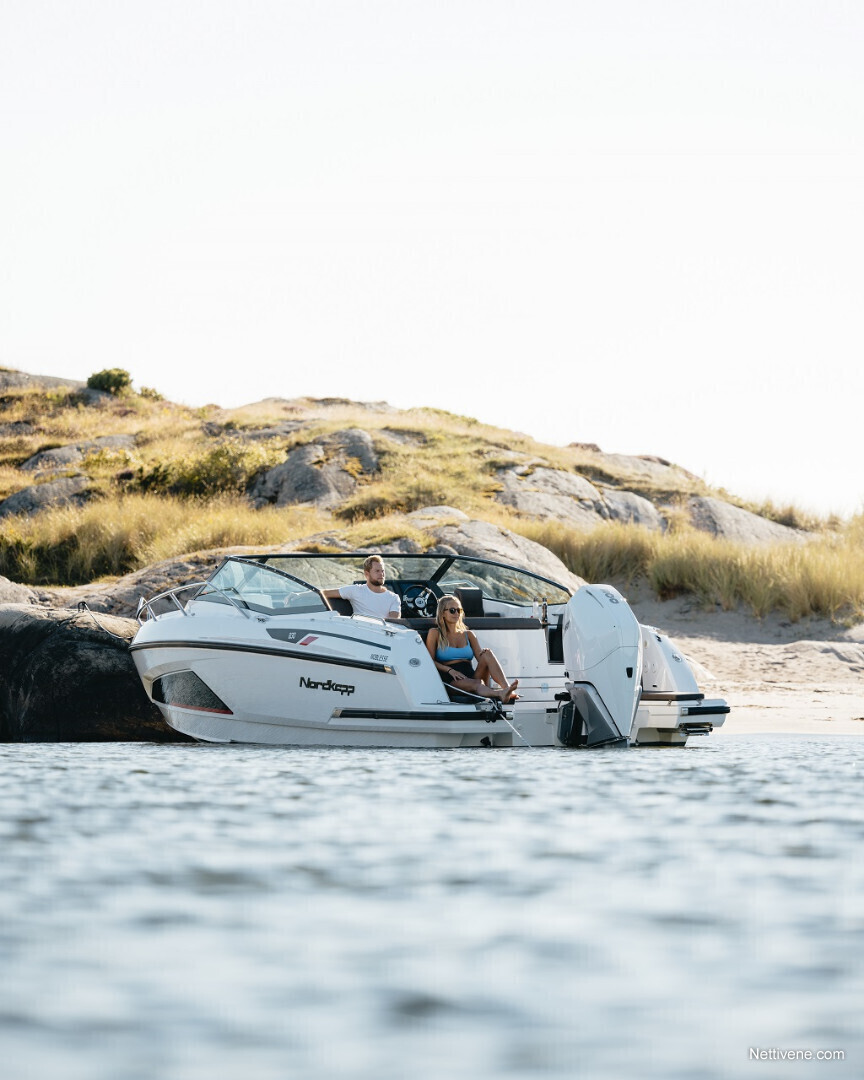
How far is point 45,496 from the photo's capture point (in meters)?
27.7

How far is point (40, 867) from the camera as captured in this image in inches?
197

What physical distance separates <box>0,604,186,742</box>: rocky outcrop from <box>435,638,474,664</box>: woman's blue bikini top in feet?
10.6

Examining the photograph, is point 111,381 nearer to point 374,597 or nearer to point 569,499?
point 569,499

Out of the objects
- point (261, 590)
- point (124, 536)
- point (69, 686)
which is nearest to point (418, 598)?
point (261, 590)

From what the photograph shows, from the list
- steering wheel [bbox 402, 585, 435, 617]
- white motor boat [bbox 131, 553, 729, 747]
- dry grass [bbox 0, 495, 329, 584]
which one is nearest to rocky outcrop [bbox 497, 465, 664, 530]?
dry grass [bbox 0, 495, 329, 584]

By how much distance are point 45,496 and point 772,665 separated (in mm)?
17480

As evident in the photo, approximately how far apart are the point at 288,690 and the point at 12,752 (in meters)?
2.18

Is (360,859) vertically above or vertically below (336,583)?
below

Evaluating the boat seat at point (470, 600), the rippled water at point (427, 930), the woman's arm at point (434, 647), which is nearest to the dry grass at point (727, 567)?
the boat seat at point (470, 600)

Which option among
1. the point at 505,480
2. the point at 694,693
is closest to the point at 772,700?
the point at 694,693

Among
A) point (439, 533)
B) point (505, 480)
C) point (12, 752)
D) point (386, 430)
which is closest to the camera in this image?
point (12, 752)

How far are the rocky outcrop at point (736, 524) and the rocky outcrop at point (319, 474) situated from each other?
789 cm

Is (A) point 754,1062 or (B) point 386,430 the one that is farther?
(B) point 386,430

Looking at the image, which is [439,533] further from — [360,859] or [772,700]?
[360,859]
